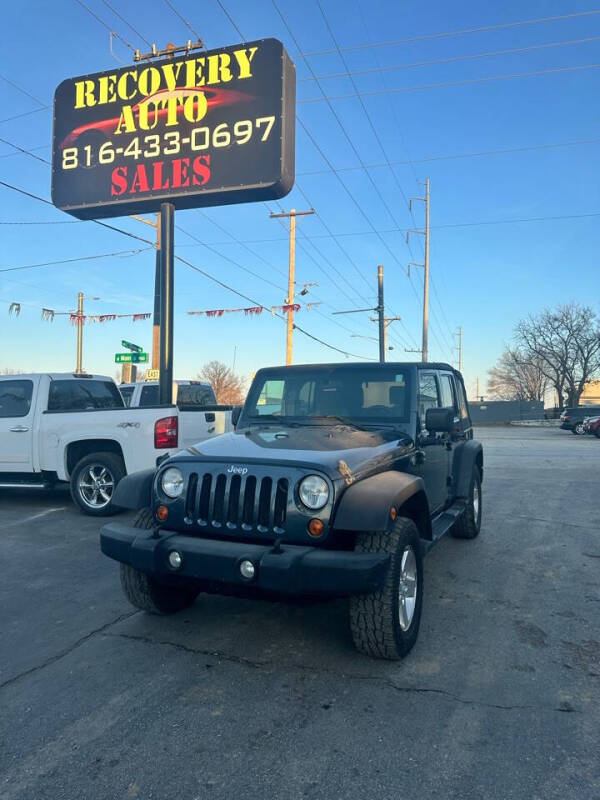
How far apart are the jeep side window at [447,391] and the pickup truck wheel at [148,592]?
10.3ft

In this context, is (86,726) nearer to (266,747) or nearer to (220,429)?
(266,747)

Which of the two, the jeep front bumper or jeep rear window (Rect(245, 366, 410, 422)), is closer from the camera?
the jeep front bumper

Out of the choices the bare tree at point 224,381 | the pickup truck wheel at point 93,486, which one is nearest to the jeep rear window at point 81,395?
the pickup truck wheel at point 93,486

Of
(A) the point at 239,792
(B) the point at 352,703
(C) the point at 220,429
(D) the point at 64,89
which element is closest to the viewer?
(A) the point at 239,792

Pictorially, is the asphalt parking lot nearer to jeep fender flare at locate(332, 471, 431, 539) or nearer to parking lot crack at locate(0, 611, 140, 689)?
parking lot crack at locate(0, 611, 140, 689)

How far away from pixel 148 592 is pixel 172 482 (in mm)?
834

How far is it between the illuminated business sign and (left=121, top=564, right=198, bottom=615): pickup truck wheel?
28.2ft

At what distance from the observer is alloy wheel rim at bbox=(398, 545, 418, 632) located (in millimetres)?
3459

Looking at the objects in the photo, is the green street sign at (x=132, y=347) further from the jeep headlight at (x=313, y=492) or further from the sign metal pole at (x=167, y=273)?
the jeep headlight at (x=313, y=492)

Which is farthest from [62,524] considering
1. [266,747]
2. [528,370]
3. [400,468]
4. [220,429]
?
[528,370]

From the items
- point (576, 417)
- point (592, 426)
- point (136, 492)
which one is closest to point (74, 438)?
point (136, 492)

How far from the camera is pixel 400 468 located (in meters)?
4.07

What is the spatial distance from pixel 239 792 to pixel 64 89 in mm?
13050

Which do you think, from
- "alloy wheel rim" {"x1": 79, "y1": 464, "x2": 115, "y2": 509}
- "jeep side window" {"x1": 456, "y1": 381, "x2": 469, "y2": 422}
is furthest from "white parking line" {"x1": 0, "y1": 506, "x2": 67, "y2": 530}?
"jeep side window" {"x1": 456, "y1": 381, "x2": 469, "y2": 422}
